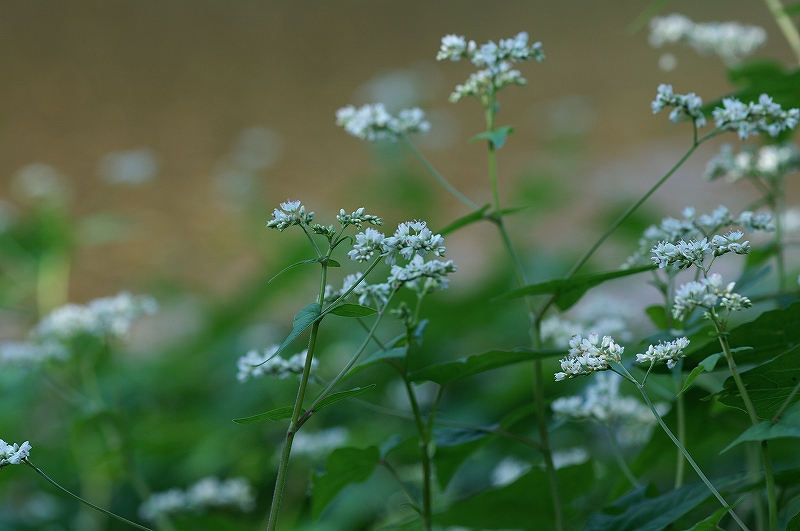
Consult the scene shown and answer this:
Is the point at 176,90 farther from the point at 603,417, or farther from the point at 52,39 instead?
the point at 603,417

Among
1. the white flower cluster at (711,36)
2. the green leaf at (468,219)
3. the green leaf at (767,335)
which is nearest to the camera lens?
the green leaf at (767,335)

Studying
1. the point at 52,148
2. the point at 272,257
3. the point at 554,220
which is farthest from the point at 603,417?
the point at 52,148

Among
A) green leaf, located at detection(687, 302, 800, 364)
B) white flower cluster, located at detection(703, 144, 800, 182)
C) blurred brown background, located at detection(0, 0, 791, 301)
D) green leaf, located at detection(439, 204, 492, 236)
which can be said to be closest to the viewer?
green leaf, located at detection(687, 302, 800, 364)

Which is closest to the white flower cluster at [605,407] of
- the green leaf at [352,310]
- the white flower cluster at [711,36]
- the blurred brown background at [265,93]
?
the green leaf at [352,310]

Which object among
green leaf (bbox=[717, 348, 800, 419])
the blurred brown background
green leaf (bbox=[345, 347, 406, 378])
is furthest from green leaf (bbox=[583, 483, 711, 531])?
the blurred brown background

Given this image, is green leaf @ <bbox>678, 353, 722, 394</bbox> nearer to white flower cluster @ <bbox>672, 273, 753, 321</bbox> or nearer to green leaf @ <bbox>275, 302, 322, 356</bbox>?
white flower cluster @ <bbox>672, 273, 753, 321</bbox>

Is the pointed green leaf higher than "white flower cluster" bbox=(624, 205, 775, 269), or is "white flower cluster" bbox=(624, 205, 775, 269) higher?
"white flower cluster" bbox=(624, 205, 775, 269)

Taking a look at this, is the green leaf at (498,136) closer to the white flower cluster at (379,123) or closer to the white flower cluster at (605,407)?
the white flower cluster at (379,123)
